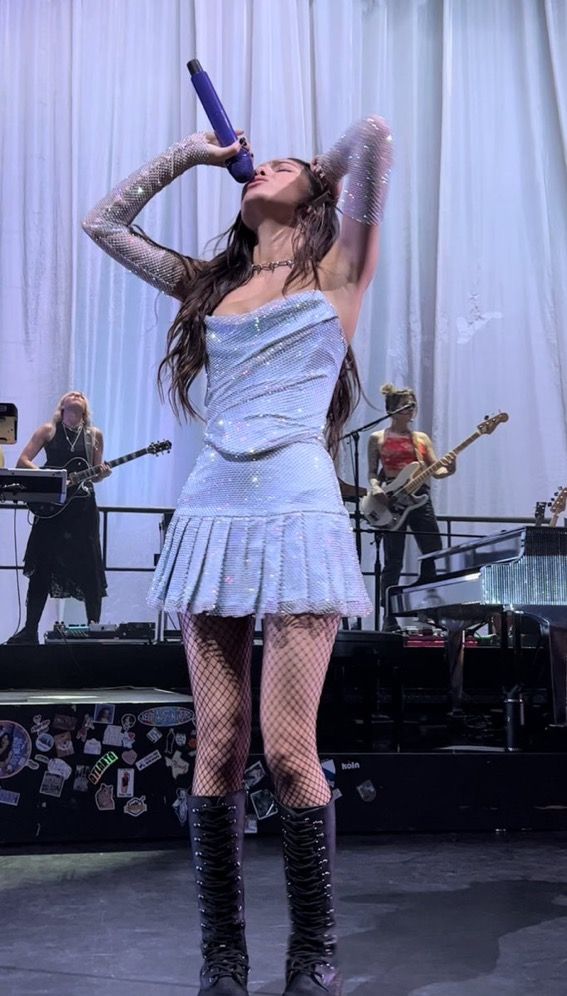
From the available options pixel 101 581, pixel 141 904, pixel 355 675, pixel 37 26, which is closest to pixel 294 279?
pixel 141 904

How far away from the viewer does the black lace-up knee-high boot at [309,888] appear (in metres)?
1.44

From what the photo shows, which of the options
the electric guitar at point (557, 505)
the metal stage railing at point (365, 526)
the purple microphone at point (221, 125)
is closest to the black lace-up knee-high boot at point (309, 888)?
the purple microphone at point (221, 125)

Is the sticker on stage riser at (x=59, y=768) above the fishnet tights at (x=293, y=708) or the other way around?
the other way around

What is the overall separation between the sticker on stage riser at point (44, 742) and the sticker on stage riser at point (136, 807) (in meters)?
0.27

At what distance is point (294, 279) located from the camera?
1599 millimetres

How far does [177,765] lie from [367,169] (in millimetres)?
1898

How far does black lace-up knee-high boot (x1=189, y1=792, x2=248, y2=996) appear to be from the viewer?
4.83 ft

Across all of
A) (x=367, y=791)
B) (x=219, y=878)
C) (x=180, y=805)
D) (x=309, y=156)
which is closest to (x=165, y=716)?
(x=180, y=805)

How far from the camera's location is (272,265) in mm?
1646

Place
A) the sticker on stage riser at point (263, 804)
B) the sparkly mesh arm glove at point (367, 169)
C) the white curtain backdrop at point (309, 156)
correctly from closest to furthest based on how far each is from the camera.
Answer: the sparkly mesh arm glove at point (367, 169), the sticker on stage riser at point (263, 804), the white curtain backdrop at point (309, 156)

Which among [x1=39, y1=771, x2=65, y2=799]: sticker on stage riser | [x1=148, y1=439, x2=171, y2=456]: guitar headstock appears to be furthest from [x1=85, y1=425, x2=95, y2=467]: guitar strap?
[x1=39, y1=771, x2=65, y2=799]: sticker on stage riser

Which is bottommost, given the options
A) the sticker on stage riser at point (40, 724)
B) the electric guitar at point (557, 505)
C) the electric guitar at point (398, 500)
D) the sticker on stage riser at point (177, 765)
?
the sticker on stage riser at point (177, 765)

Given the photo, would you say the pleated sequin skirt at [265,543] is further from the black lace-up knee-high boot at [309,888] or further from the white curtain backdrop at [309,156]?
the white curtain backdrop at [309,156]

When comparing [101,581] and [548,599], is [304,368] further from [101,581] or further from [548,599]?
[101,581]
